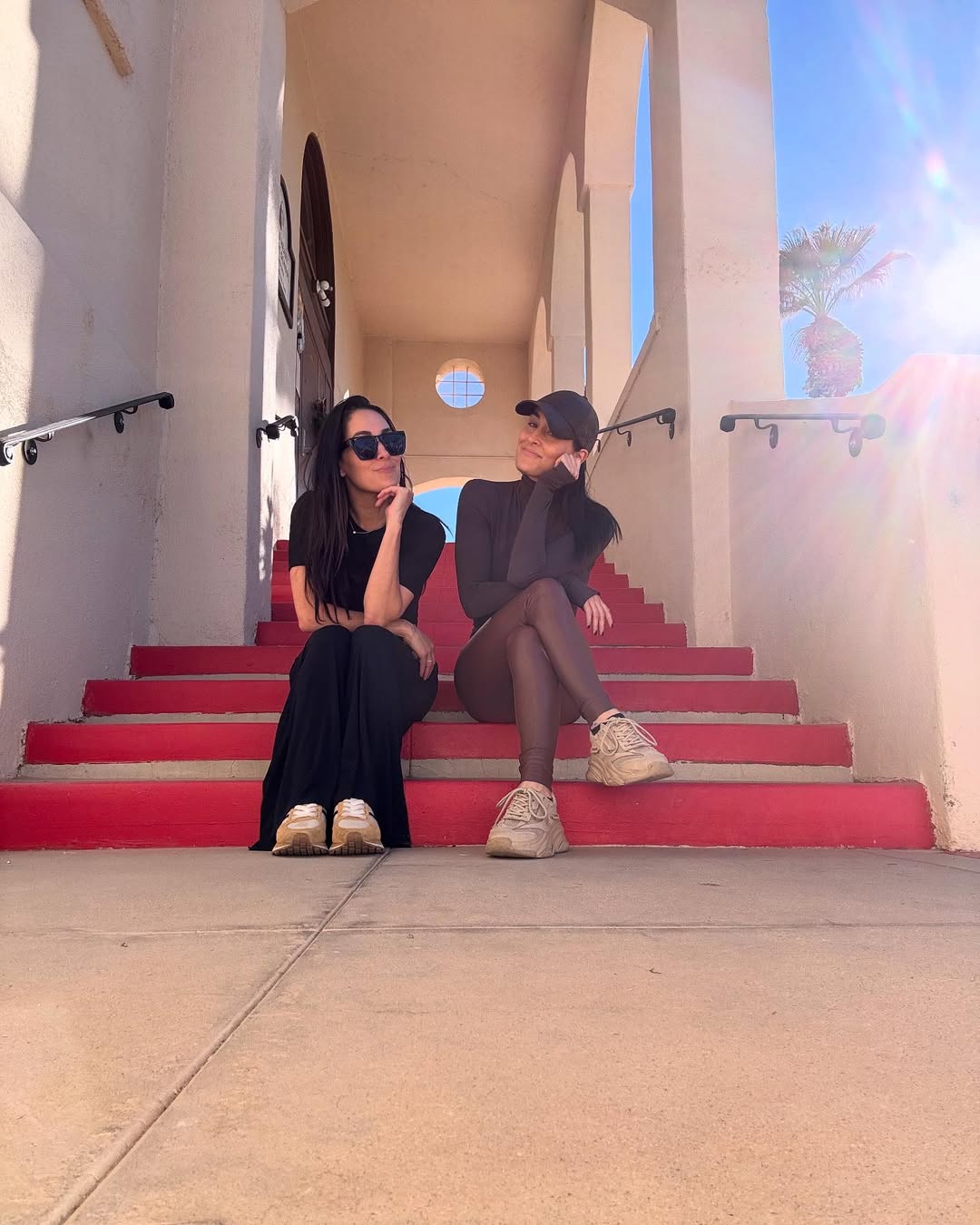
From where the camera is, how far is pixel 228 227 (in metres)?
3.50

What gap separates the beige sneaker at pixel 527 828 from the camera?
1.69m

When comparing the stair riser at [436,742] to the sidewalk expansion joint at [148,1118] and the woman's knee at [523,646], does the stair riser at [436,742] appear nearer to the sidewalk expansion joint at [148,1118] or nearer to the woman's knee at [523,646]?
the woman's knee at [523,646]

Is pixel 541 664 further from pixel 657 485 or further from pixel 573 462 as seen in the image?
pixel 657 485

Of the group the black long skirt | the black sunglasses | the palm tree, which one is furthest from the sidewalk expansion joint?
the palm tree

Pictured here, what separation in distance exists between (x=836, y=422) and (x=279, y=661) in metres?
1.77

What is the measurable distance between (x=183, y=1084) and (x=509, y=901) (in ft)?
2.23

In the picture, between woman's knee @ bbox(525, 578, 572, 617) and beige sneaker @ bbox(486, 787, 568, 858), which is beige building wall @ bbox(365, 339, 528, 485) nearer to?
woman's knee @ bbox(525, 578, 572, 617)

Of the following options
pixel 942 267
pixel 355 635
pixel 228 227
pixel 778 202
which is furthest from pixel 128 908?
pixel 942 267

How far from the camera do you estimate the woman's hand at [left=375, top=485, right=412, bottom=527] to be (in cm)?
209

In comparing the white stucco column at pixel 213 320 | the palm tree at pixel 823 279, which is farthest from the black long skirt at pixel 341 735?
the palm tree at pixel 823 279

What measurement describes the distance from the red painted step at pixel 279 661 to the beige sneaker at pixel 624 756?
3.47ft

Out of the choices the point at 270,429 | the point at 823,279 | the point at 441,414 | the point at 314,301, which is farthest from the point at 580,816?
the point at 823,279

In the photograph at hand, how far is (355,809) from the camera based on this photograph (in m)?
1.74

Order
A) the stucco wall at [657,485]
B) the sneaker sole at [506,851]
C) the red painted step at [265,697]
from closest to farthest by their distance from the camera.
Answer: the sneaker sole at [506,851], the red painted step at [265,697], the stucco wall at [657,485]
